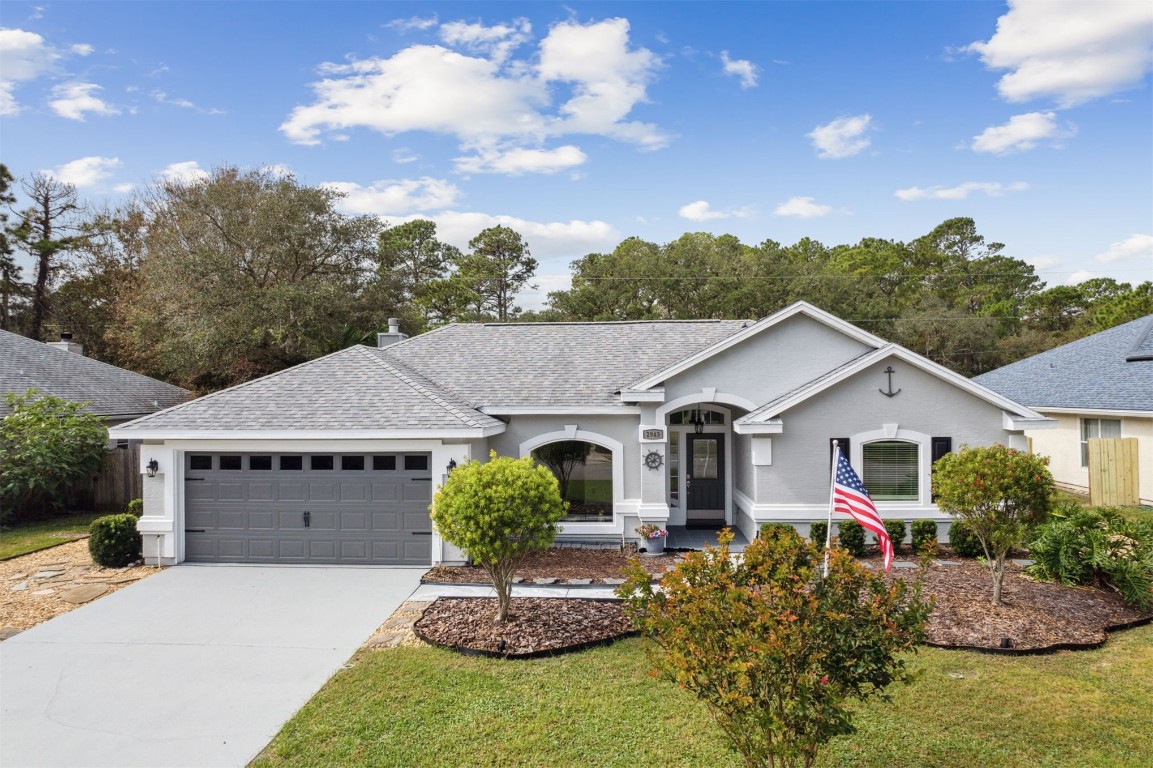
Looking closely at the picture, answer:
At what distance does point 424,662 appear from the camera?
723cm

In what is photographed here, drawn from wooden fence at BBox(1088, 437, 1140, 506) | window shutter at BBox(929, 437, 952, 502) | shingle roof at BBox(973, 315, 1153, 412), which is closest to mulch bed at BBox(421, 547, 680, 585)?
window shutter at BBox(929, 437, 952, 502)

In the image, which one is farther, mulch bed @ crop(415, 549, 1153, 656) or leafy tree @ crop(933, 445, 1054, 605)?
leafy tree @ crop(933, 445, 1054, 605)

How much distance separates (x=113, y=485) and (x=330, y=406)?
954 centimetres

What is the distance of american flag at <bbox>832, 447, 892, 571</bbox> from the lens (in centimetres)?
755

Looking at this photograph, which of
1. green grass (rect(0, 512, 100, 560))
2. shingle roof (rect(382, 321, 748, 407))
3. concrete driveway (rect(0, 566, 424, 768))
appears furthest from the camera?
shingle roof (rect(382, 321, 748, 407))

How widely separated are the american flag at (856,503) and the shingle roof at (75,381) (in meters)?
Result: 20.2

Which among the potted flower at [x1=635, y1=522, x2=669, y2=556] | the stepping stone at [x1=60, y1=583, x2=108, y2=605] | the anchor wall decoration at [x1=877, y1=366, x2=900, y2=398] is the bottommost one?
the stepping stone at [x1=60, y1=583, x2=108, y2=605]

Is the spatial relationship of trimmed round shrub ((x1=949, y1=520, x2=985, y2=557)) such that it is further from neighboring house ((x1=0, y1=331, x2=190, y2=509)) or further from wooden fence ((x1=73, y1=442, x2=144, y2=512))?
neighboring house ((x1=0, y1=331, x2=190, y2=509))

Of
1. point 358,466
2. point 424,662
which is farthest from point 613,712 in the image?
point 358,466

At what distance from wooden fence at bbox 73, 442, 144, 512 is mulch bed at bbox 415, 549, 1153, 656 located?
41.0 feet

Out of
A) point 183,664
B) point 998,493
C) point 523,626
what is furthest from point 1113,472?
point 183,664

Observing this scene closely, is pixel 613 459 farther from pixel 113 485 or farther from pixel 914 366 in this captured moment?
pixel 113 485

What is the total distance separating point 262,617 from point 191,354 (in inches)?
815

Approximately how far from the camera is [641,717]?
5879 mm
